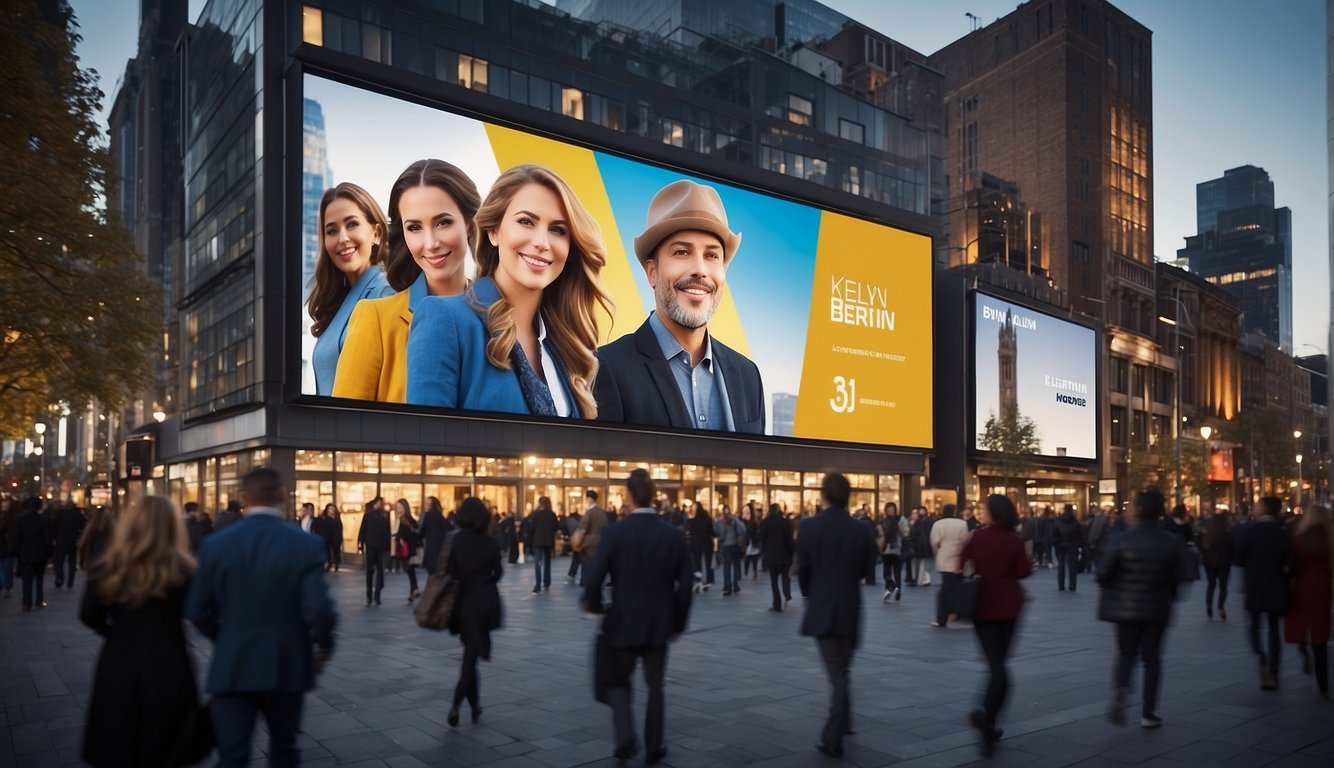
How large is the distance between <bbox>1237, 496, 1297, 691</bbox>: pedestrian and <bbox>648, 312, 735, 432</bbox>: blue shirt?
26769 millimetres

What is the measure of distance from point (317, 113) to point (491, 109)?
584cm

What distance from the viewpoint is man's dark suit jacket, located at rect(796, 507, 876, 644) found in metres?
7.47

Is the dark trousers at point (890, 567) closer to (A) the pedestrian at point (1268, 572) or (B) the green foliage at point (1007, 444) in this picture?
(A) the pedestrian at point (1268, 572)

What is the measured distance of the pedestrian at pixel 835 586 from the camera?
7371 millimetres

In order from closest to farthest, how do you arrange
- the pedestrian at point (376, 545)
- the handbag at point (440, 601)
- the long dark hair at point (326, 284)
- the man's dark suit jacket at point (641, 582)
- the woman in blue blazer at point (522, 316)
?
1. the man's dark suit jacket at point (641, 582)
2. the handbag at point (440, 601)
3. the pedestrian at point (376, 545)
4. the long dark hair at point (326, 284)
5. the woman in blue blazer at point (522, 316)

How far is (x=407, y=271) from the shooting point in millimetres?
29547

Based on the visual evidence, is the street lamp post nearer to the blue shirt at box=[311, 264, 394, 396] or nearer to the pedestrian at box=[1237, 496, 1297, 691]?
the blue shirt at box=[311, 264, 394, 396]

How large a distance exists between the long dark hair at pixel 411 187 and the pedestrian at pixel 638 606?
23.9 metres

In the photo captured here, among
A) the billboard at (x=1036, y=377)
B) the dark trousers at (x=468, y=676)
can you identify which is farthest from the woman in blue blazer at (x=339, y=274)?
the billboard at (x=1036, y=377)

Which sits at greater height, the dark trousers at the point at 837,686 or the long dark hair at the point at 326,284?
the long dark hair at the point at 326,284

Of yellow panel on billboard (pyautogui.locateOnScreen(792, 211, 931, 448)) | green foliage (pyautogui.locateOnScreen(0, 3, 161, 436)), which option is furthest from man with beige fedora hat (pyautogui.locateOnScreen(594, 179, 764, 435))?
green foliage (pyautogui.locateOnScreen(0, 3, 161, 436))

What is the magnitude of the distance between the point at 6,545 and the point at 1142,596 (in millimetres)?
20249

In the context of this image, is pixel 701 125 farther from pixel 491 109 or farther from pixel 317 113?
pixel 317 113

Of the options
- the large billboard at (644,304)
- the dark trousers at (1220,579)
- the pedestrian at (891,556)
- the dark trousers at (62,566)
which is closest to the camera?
the dark trousers at (1220,579)
